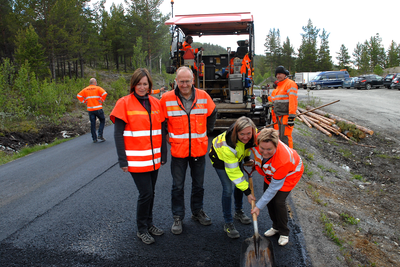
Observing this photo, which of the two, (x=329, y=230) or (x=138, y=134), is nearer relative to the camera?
(x=138, y=134)

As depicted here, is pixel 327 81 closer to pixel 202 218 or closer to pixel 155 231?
pixel 202 218

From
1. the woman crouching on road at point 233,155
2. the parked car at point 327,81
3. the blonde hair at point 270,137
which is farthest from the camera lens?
the parked car at point 327,81

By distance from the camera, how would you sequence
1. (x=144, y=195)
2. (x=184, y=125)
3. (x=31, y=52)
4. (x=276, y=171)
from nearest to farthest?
(x=276, y=171), (x=144, y=195), (x=184, y=125), (x=31, y=52)

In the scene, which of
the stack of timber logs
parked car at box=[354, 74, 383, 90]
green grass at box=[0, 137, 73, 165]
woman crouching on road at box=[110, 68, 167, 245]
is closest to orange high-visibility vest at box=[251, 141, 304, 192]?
woman crouching on road at box=[110, 68, 167, 245]

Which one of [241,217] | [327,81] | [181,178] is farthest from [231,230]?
[327,81]

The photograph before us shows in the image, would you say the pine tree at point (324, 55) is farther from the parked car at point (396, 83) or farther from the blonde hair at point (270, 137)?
the blonde hair at point (270, 137)

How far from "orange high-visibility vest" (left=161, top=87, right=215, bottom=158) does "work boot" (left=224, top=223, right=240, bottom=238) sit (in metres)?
0.88

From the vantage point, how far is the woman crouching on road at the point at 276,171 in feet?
8.89

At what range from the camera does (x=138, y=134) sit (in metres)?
2.79

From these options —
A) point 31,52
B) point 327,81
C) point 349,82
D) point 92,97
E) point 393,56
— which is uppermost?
point 393,56

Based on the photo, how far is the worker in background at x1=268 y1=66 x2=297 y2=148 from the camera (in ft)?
17.7

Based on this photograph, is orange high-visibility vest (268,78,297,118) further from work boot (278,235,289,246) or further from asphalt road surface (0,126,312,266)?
work boot (278,235,289,246)

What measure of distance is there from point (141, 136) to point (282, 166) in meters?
1.49

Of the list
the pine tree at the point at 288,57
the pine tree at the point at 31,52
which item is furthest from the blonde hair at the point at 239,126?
the pine tree at the point at 288,57
